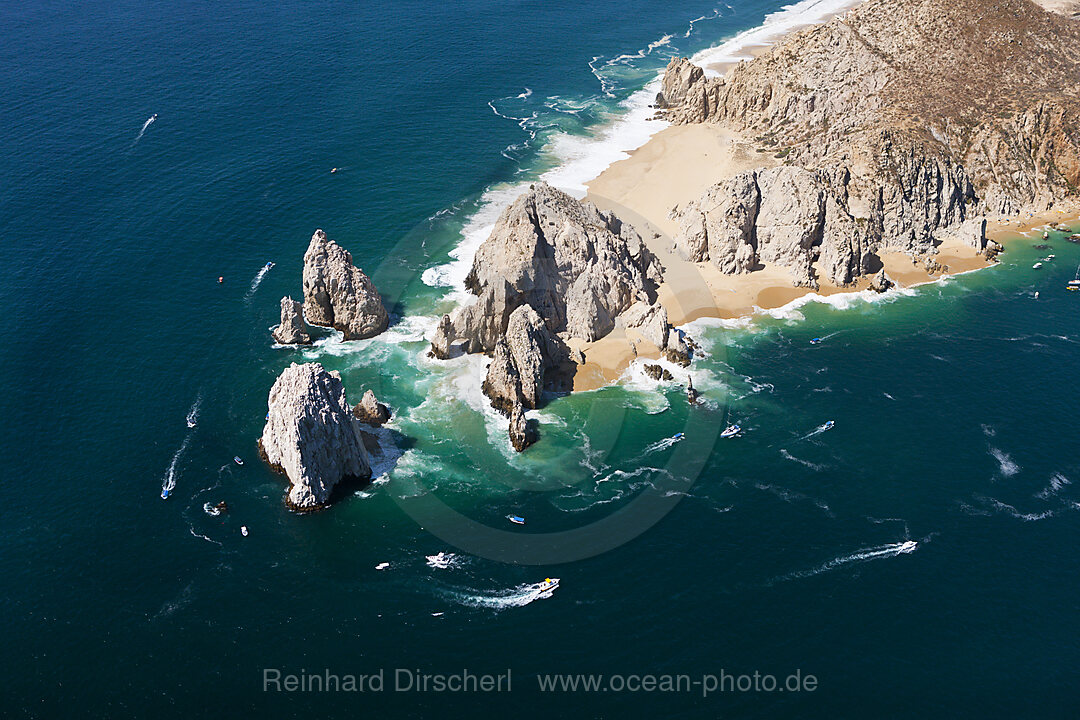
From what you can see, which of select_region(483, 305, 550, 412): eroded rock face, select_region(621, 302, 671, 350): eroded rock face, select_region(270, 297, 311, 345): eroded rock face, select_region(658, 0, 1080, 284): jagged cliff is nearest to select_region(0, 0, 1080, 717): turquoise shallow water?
select_region(270, 297, 311, 345): eroded rock face

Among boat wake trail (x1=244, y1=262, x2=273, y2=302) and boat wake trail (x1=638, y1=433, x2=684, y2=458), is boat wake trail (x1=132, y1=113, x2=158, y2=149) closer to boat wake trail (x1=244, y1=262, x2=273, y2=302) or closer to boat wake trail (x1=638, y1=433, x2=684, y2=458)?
boat wake trail (x1=244, y1=262, x2=273, y2=302)

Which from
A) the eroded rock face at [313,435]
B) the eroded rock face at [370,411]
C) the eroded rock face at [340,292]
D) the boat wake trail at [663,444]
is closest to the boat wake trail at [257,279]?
the eroded rock face at [340,292]

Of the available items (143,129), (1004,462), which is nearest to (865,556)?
(1004,462)

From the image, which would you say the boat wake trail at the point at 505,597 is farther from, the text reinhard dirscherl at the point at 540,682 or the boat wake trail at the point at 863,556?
the boat wake trail at the point at 863,556

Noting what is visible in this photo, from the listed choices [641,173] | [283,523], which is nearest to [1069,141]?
[641,173]

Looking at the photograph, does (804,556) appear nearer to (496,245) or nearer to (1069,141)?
(496,245)
